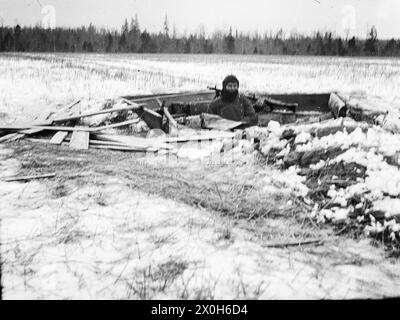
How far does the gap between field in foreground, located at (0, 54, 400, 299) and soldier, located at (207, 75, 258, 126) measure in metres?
2.96

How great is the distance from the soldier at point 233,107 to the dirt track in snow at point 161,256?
4.52m

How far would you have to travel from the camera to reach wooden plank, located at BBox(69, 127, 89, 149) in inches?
250

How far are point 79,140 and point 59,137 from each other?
474 millimetres

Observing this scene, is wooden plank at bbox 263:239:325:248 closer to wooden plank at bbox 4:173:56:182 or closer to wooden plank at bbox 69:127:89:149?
wooden plank at bbox 4:173:56:182

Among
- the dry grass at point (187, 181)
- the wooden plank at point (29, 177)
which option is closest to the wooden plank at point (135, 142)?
the dry grass at point (187, 181)

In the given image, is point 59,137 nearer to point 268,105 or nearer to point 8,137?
point 8,137

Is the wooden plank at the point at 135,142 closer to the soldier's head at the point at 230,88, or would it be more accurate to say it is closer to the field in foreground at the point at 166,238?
the field in foreground at the point at 166,238

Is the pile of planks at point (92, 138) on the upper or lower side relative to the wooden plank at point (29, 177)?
upper

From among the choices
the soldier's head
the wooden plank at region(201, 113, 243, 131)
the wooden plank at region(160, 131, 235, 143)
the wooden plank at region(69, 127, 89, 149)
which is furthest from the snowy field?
the wooden plank at region(160, 131, 235, 143)

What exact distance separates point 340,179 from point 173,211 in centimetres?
196

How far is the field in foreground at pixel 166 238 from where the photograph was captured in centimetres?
266

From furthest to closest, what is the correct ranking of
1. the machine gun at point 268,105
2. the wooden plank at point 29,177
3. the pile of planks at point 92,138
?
the machine gun at point 268,105, the pile of planks at point 92,138, the wooden plank at point 29,177

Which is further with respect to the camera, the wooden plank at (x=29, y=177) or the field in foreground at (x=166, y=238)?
the wooden plank at (x=29, y=177)
